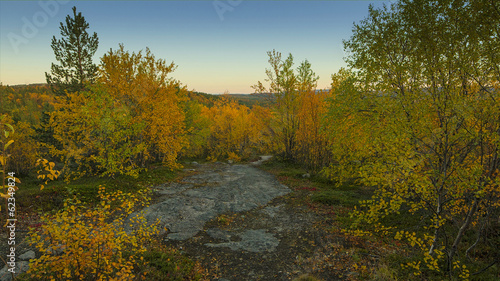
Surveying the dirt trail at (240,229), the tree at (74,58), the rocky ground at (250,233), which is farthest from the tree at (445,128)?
the tree at (74,58)

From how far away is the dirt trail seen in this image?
7.16m

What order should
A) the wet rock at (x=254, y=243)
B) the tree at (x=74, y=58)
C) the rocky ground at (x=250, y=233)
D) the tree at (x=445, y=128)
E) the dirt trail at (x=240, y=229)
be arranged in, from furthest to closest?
the tree at (x=74, y=58)
the wet rock at (x=254, y=243)
the dirt trail at (x=240, y=229)
the rocky ground at (x=250, y=233)
the tree at (x=445, y=128)

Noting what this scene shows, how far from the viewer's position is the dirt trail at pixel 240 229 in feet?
23.5

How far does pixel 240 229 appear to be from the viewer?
9961mm

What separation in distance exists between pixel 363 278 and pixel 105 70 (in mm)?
18262

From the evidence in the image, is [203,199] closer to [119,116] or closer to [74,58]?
[119,116]

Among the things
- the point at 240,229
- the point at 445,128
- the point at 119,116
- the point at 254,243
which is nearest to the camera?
the point at 445,128

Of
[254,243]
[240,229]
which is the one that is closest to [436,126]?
[254,243]

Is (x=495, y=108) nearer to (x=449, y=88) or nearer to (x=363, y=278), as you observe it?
(x=449, y=88)

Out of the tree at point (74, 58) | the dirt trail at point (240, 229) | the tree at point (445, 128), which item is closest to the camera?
the tree at point (445, 128)

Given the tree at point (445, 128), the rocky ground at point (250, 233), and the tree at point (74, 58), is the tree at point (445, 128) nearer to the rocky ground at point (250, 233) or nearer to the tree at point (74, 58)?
the rocky ground at point (250, 233)

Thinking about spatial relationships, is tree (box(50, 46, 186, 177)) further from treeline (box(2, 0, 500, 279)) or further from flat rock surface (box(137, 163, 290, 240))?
flat rock surface (box(137, 163, 290, 240))

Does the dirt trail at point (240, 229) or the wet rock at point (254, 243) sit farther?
the wet rock at point (254, 243)

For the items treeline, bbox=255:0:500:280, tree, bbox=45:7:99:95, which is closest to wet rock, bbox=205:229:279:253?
treeline, bbox=255:0:500:280
